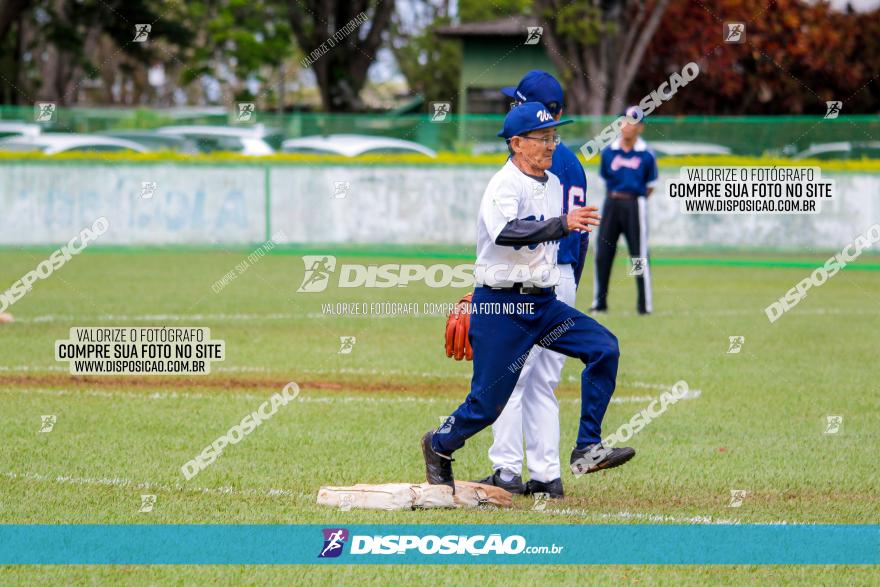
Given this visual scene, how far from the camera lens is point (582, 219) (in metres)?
6.95

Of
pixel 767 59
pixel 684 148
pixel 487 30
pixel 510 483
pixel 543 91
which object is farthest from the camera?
pixel 487 30

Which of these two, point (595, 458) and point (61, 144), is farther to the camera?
point (61, 144)

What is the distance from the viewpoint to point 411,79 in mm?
62812

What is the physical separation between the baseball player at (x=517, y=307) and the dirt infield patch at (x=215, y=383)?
13.8 ft

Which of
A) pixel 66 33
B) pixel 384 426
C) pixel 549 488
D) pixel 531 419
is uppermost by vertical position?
pixel 66 33

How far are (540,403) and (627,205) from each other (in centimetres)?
979

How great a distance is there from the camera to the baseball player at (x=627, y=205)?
683 inches

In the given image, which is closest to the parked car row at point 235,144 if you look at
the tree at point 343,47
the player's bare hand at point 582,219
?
the tree at point 343,47

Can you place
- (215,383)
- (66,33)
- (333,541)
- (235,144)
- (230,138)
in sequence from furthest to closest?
(66,33) → (230,138) → (235,144) → (215,383) → (333,541)

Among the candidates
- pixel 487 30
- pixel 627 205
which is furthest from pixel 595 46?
pixel 627 205

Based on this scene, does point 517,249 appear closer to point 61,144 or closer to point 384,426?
point 384,426

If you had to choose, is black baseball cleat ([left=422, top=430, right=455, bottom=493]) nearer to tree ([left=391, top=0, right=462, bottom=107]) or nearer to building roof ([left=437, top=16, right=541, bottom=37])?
building roof ([left=437, top=16, right=541, bottom=37])

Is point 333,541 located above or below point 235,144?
below

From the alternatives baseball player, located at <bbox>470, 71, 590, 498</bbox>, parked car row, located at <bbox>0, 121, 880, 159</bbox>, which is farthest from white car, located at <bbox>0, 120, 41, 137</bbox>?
baseball player, located at <bbox>470, 71, 590, 498</bbox>
